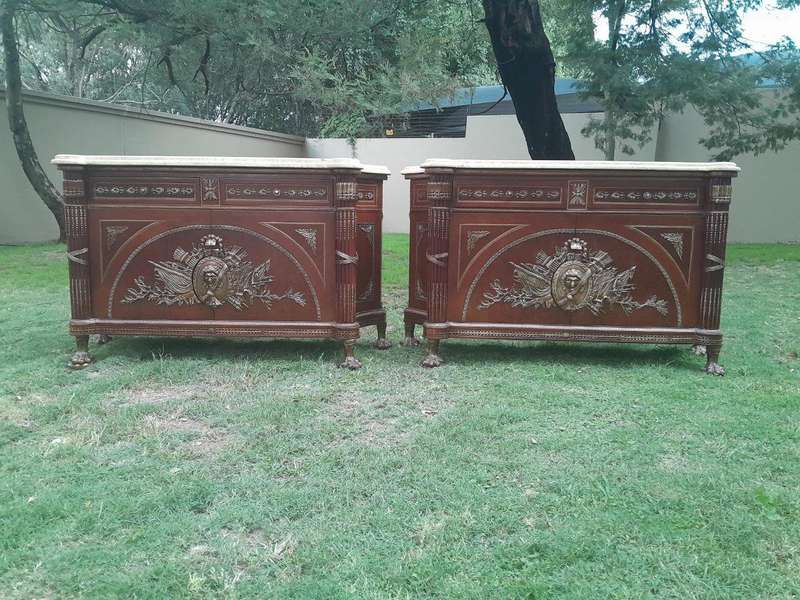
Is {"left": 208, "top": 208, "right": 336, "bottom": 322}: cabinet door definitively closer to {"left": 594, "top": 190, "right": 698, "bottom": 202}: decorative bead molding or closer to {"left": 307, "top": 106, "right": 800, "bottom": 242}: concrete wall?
{"left": 594, "top": 190, "right": 698, "bottom": 202}: decorative bead molding

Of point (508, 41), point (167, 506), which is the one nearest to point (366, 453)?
point (167, 506)

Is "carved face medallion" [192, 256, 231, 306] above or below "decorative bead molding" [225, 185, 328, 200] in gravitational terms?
below

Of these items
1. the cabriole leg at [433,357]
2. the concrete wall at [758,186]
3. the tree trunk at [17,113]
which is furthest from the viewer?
the concrete wall at [758,186]

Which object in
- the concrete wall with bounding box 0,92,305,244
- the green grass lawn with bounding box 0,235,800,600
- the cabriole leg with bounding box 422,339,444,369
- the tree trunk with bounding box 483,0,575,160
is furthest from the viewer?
the concrete wall with bounding box 0,92,305,244

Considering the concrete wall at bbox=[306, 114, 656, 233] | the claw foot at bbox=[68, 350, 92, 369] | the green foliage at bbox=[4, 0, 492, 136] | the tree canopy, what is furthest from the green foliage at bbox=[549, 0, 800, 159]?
the claw foot at bbox=[68, 350, 92, 369]

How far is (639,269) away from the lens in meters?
3.62

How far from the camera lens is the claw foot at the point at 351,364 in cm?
362

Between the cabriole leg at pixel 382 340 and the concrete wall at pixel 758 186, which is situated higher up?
the concrete wall at pixel 758 186

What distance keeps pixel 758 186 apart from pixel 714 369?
9091 mm

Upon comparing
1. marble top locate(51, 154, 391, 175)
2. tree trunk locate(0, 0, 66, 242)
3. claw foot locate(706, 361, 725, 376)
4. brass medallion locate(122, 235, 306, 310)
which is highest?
tree trunk locate(0, 0, 66, 242)

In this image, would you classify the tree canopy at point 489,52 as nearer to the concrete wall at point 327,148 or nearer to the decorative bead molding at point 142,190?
the concrete wall at point 327,148

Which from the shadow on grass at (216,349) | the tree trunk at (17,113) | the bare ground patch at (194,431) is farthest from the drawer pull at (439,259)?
the tree trunk at (17,113)

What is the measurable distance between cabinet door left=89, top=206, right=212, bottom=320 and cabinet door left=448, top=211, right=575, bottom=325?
1421mm

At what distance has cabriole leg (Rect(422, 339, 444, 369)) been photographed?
3.70 metres
